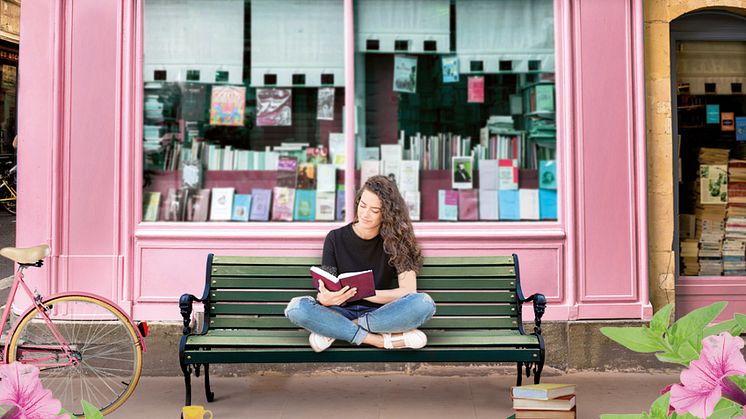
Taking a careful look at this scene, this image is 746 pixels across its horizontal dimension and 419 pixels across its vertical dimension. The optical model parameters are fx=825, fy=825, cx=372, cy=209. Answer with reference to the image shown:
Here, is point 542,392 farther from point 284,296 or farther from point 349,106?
point 349,106

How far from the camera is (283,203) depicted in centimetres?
691

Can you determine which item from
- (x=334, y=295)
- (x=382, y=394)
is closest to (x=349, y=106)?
(x=334, y=295)

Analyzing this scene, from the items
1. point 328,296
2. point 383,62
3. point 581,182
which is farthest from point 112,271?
point 581,182

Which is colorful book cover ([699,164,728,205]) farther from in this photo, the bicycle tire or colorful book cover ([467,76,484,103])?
the bicycle tire

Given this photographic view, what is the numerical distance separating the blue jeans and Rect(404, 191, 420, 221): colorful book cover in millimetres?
1824

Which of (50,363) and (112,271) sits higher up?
(112,271)

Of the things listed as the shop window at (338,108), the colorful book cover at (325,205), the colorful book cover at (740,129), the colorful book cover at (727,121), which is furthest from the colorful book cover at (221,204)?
the colorful book cover at (740,129)

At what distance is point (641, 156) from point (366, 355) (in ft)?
9.58

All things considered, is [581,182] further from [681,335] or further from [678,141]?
[681,335]

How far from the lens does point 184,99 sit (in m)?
6.89

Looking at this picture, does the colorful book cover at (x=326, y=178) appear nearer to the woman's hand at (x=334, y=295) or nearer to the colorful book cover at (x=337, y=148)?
the colorful book cover at (x=337, y=148)

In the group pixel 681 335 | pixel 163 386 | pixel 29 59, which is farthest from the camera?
pixel 29 59

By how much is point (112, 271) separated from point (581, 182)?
12.4ft

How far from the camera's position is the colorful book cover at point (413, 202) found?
685cm
